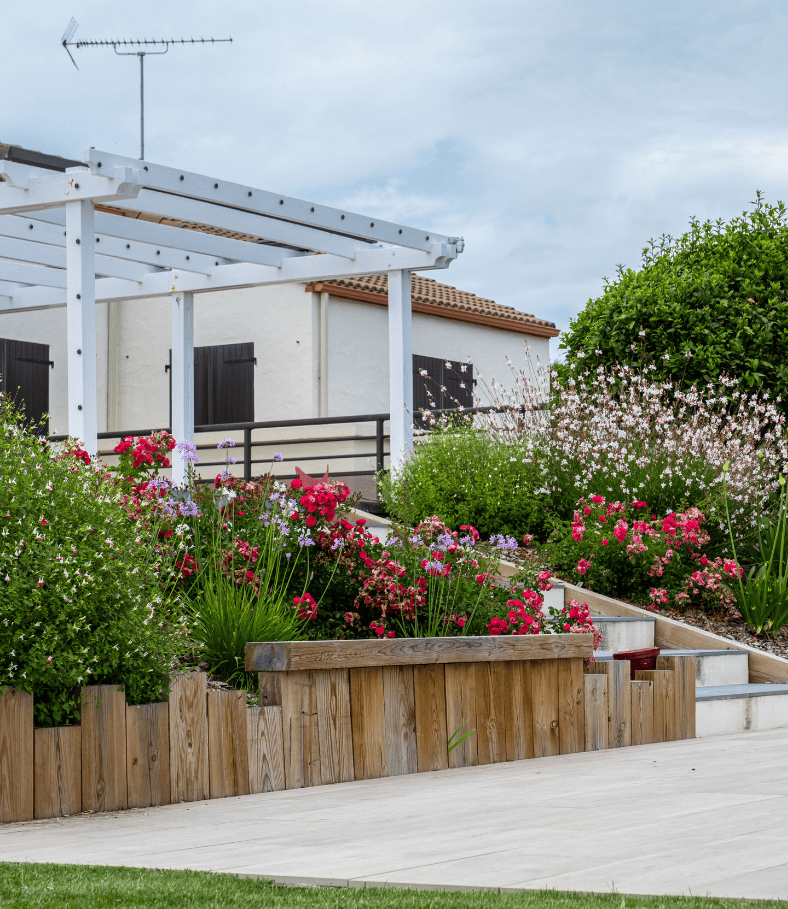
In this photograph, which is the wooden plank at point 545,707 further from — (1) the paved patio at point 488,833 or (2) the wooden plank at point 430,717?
(1) the paved patio at point 488,833

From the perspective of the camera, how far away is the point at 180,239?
1080cm

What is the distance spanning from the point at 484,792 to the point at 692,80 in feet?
23.8

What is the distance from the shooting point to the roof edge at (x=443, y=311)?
656 inches

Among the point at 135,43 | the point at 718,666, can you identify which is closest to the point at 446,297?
the point at 135,43

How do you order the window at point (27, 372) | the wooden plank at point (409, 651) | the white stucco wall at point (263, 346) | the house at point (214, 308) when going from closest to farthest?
the wooden plank at point (409, 651)
the house at point (214, 308)
the window at point (27, 372)
the white stucco wall at point (263, 346)

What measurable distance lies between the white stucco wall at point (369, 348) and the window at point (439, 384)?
0.54 feet

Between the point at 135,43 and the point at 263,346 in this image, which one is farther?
the point at 263,346

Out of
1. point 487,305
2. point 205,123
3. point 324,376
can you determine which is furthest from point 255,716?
point 487,305

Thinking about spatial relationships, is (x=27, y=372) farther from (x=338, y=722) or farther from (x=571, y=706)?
(x=338, y=722)

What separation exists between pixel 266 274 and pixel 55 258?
2.01 metres

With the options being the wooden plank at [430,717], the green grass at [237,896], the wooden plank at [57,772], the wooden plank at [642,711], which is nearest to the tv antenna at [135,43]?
the wooden plank at [642,711]

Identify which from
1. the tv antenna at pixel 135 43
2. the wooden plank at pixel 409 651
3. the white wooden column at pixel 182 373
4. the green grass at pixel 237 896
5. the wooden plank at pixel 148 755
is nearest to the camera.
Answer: the green grass at pixel 237 896

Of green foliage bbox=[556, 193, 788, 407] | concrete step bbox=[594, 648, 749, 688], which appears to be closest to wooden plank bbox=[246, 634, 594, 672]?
concrete step bbox=[594, 648, 749, 688]

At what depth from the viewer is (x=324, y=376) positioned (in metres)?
16.7
